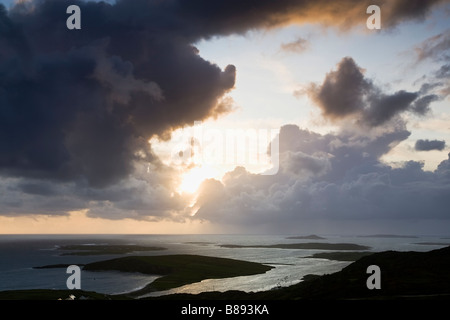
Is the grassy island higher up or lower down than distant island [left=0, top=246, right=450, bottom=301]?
lower down

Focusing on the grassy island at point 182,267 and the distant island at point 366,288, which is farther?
the grassy island at point 182,267

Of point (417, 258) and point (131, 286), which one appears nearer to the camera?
point (417, 258)

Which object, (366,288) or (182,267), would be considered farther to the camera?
(182,267)

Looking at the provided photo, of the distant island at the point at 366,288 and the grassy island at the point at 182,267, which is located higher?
the distant island at the point at 366,288

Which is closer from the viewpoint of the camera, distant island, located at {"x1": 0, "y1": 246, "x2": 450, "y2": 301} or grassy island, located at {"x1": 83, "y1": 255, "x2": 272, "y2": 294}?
distant island, located at {"x1": 0, "y1": 246, "x2": 450, "y2": 301}

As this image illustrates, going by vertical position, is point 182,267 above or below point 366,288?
below

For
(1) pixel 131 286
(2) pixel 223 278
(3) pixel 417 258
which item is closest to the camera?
(3) pixel 417 258
